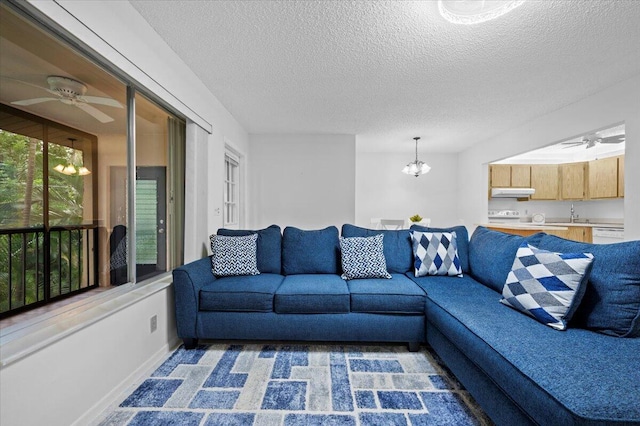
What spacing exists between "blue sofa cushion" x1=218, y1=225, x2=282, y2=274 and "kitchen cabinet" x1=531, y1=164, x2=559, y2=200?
222 inches

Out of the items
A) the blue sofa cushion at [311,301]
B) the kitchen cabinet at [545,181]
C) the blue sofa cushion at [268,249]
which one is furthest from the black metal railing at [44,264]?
the kitchen cabinet at [545,181]

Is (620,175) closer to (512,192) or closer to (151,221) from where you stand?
(512,192)

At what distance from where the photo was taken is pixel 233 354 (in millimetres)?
2215

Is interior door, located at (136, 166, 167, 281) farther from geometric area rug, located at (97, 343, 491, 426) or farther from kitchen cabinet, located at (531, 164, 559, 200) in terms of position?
kitchen cabinet, located at (531, 164, 559, 200)

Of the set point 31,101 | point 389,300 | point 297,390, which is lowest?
point 297,390

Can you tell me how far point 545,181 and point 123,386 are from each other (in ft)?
24.0

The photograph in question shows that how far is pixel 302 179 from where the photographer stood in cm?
495

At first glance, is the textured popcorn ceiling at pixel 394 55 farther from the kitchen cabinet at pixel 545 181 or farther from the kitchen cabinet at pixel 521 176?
the kitchen cabinet at pixel 545 181

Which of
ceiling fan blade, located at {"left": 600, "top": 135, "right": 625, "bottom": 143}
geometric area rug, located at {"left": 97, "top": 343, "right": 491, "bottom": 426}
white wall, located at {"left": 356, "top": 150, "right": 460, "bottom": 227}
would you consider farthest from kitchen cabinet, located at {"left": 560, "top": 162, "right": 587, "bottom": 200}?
geometric area rug, located at {"left": 97, "top": 343, "right": 491, "bottom": 426}

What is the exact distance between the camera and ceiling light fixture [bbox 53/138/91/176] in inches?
78.2

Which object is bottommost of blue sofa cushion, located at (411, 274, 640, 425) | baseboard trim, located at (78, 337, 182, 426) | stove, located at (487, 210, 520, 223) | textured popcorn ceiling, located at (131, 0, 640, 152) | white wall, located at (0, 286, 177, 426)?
baseboard trim, located at (78, 337, 182, 426)

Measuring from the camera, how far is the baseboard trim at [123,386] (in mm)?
1478

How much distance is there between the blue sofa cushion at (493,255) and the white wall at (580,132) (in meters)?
1.53

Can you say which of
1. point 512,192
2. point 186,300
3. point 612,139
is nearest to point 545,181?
point 512,192
